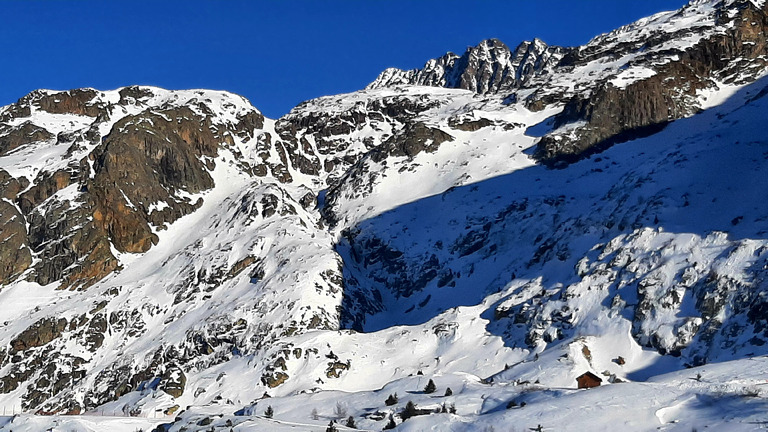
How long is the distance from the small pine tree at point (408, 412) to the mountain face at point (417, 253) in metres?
1.31

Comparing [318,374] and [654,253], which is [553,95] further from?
[318,374]

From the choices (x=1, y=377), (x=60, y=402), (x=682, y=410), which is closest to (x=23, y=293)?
(x=1, y=377)

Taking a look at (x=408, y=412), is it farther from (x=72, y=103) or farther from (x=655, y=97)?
(x=72, y=103)

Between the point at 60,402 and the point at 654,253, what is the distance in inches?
2608

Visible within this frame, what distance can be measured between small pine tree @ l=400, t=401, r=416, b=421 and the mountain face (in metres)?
1.31

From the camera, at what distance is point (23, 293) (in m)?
115

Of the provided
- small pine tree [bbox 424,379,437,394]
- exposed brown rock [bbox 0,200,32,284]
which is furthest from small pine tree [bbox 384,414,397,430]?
exposed brown rock [bbox 0,200,32,284]

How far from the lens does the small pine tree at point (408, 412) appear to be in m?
46.1

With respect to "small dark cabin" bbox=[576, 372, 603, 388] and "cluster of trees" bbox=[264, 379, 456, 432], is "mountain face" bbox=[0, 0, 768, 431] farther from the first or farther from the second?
"small dark cabin" bbox=[576, 372, 603, 388]

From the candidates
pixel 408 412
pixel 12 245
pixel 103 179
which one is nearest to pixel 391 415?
pixel 408 412

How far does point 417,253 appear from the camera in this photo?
354ft

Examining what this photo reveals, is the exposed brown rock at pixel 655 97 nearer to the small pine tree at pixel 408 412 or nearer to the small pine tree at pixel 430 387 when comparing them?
the small pine tree at pixel 430 387

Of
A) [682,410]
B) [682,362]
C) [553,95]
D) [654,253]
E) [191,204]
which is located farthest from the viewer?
[553,95]

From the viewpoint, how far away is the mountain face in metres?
65.4
